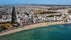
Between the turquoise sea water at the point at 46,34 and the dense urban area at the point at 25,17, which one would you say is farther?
the dense urban area at the point at 25,17

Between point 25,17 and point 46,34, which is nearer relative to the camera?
point 46,34

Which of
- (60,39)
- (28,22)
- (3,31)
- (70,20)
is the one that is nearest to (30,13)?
(28,22)

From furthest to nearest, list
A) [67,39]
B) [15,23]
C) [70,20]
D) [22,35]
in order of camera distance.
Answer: [70,20] < [15,23] < [22,35] < [67,39]

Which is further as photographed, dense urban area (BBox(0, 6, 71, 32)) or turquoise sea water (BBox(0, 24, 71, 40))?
dense urban area (BBox(0, 6, 71, 32))

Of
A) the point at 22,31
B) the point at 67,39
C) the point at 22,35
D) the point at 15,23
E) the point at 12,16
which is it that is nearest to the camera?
the point at 67,39

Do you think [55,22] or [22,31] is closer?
[22,31]

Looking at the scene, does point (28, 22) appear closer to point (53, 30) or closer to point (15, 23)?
point (15, 23)

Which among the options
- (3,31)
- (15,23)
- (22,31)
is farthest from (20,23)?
(3,31)
